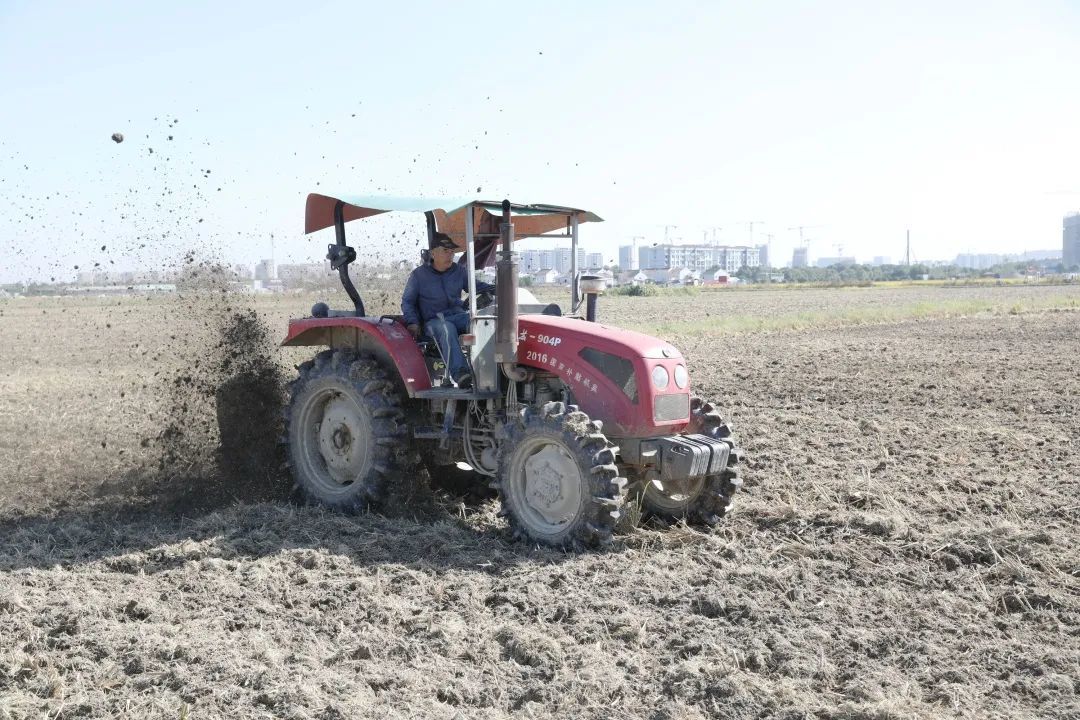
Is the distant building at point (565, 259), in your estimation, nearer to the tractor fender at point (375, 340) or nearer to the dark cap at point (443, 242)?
the dark cap at point (443, 242)

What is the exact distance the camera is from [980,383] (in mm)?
13469

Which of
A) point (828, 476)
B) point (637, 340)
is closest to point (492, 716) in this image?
point (637, 340)

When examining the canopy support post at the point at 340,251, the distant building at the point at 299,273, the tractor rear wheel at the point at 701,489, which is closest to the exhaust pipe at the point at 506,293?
the tractor rear wheel at the point at 701,489

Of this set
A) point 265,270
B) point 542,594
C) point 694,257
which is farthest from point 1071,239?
point 542,594

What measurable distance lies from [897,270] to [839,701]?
129540 millimetres

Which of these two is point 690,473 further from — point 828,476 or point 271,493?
point 271,493

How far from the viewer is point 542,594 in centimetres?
517

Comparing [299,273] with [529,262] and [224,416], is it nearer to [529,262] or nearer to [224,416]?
[224,416]

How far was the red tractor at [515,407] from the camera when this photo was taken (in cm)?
594

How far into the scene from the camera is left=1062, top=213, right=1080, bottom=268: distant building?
173000 mm

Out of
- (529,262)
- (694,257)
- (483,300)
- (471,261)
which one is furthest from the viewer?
(694,257)

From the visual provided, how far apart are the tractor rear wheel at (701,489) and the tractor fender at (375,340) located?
1688 millimetres

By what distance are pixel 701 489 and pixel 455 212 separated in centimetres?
238

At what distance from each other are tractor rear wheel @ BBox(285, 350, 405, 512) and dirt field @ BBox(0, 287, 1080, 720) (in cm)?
31
